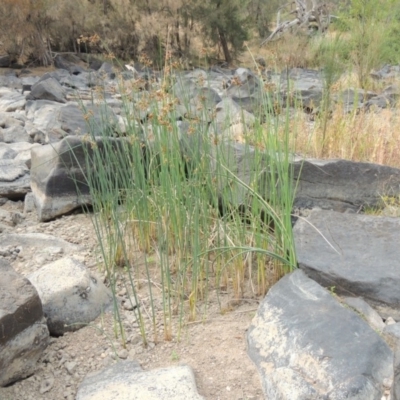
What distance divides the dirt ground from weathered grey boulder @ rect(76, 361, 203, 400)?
0.06 m

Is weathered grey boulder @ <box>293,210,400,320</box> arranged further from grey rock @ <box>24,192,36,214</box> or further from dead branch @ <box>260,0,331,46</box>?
dead branch @ <box>260,0,331,46</box>

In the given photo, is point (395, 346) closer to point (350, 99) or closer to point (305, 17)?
point (350, 99)

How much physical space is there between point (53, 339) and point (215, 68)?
10664mm

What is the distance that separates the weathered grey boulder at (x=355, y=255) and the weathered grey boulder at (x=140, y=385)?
664 mm

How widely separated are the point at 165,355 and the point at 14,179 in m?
2.04

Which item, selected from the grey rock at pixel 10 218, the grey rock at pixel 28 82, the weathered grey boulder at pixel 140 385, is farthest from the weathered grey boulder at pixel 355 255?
the grey rock at pixel 28 82

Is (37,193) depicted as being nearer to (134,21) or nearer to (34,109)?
(34,109)

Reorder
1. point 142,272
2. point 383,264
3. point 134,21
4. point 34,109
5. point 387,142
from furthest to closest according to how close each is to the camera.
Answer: point 134,21
point 34,109
point 387,142
point 142,272
point 383,264

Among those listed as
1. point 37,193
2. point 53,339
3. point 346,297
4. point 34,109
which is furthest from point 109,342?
point 34,109

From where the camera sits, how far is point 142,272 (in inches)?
96.4

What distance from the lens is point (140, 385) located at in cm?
163

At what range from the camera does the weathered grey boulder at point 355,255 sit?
2.05 m

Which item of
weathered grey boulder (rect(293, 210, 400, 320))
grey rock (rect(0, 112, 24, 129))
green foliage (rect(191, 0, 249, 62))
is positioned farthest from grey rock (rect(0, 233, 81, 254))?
green foliage (rect(191, 0, 249, 62))

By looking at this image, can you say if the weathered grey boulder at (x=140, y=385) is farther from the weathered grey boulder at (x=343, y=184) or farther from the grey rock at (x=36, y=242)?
the weathered grey boulder at (x=343, y=184)
